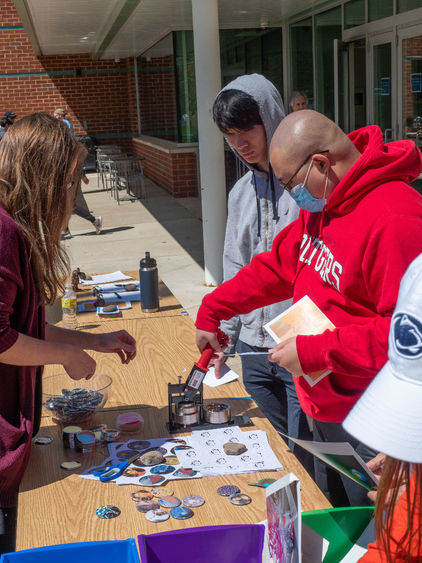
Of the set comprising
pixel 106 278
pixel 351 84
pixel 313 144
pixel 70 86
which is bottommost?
pixel 106 278

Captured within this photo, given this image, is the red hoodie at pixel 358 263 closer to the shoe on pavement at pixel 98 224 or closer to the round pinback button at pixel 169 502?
the round pinback button at pixel 169 502

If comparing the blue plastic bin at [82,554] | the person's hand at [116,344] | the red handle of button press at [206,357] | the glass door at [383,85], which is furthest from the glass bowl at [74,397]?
the glass door at [383,85]

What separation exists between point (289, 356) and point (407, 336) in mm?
908

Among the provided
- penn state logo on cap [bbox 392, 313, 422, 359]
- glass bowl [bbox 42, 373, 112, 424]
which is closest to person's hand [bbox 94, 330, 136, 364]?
glass bowl [bbox 42, 373, 112, 424]

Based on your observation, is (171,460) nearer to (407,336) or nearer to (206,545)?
(206,545)

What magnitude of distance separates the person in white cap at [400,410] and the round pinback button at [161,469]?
1.02m

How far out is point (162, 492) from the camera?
6.26ft

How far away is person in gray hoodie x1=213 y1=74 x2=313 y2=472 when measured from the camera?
2625mm

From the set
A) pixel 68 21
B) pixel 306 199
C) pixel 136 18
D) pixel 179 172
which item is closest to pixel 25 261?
pixel 306 199

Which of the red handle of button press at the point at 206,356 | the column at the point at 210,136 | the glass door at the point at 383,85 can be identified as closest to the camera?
the red handle of button press at the point at 206,356

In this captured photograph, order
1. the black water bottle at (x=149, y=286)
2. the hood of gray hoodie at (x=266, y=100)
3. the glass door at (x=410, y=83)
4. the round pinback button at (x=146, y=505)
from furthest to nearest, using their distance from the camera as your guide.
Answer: the glass door at (x=410, y=83) < the black water bottle at (x=149, y=286) < the hood of gray hoodie at (x=266, y=100) < the round pinback button at (x=146, y=505)

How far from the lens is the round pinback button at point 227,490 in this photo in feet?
6.22

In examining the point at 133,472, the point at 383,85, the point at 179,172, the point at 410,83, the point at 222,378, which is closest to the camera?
the point at 133,472

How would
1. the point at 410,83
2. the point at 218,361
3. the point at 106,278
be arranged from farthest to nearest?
the point at 410,83 → the point at 106,278 → the point at 218,361
